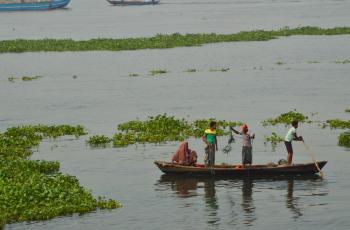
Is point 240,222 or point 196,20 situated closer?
point 240,222

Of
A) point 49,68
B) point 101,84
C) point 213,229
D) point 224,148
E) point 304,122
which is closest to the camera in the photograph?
point 213,229

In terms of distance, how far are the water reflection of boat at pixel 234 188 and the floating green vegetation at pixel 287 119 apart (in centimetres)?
1395

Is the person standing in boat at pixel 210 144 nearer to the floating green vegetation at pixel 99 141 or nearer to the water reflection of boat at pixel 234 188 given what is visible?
the water reflection of boat at pixel 234 188

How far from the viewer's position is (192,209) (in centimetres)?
3212

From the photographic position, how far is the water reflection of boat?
31516mm

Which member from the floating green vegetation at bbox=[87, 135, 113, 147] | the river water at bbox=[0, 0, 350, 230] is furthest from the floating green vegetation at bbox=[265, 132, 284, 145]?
the floating green vegetation at bbox=[87, 135, 113, 147]

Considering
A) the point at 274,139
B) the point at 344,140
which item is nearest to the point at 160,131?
the point at 274,139

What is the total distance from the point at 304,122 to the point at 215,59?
42.8 m

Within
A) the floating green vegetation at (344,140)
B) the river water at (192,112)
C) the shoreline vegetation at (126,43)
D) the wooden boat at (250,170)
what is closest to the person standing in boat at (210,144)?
the wooden boat at (250,170)

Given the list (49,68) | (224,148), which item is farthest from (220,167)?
(49,68)

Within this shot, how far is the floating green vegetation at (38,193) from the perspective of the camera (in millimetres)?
30812

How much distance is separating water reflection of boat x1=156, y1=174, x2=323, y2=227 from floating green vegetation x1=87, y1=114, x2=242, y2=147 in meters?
7.94

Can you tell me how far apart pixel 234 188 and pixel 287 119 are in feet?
53.7

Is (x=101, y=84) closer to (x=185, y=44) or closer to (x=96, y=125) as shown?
(x=96, y=125)
